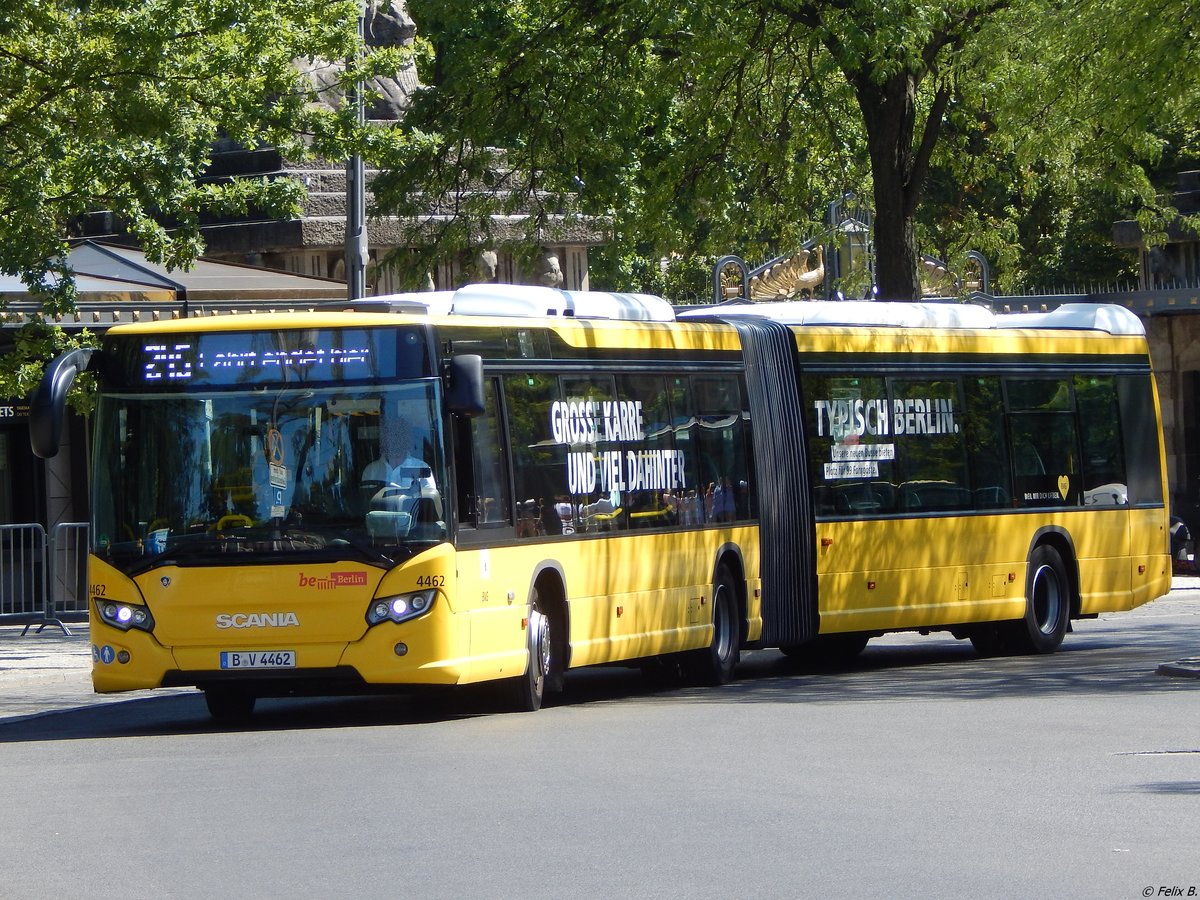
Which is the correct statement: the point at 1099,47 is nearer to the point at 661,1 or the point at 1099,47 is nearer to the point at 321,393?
the point at 661,1

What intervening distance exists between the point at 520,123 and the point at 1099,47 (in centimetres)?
723

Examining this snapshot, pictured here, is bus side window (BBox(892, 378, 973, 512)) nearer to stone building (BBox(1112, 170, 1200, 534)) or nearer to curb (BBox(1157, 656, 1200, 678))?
curb (BBox(1157, 656, 1200, 678))

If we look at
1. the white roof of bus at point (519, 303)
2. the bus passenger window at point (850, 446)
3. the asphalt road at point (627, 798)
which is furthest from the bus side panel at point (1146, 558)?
the white roof of bus at point (519, 303)

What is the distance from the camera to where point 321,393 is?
519 inches

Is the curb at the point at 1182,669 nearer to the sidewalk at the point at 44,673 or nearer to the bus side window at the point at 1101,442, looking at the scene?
the bus side window at the point at 1101,442

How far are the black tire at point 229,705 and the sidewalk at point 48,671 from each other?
2010mm

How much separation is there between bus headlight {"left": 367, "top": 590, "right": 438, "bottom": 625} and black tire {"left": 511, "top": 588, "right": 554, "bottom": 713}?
1265 mm

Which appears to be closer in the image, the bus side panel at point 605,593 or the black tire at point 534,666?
the bus side panel at point 605,593

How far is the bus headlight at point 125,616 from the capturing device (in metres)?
13.2

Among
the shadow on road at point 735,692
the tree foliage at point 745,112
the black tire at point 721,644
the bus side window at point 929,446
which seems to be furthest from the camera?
the tree foliage at point 745,112

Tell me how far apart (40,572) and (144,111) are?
22.0 feet

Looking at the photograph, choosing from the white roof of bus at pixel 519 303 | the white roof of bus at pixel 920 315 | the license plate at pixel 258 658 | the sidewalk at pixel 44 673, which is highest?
the white roof of bus at pixel 920 315

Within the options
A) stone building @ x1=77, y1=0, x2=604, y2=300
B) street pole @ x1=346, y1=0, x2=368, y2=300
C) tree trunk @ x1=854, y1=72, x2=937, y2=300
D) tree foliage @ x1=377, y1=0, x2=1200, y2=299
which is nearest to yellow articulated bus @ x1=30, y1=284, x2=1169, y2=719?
tree trunk @ x1=854, y1=72, x2=937, y2=300

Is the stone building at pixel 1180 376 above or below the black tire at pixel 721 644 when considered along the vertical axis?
above
